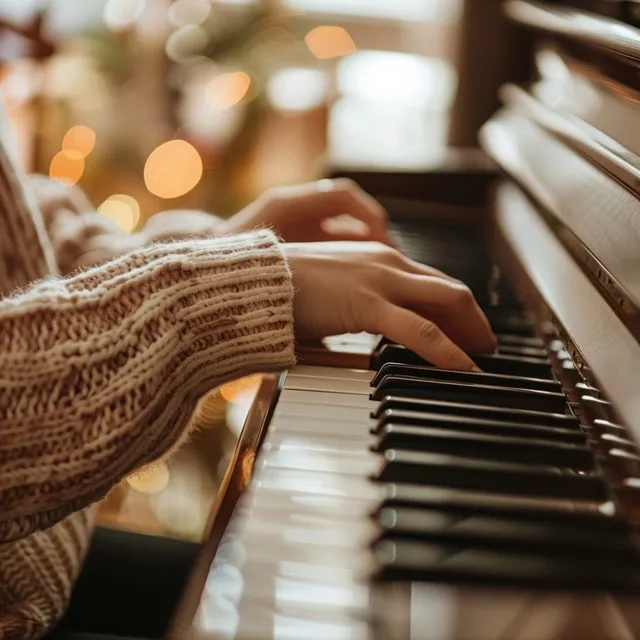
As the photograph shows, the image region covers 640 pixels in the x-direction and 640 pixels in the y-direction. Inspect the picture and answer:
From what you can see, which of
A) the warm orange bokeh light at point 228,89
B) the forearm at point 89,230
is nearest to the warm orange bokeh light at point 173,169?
the warm orange bokeh light at point 228,89

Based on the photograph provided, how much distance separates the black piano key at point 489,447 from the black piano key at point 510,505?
0.04m

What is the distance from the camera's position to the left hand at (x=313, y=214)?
3.07 ft

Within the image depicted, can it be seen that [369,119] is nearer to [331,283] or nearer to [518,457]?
[331,283]

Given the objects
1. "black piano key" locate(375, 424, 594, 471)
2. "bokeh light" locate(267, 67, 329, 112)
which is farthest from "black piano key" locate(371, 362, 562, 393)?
"bokeh light" locate(267, 67, 329, 112)

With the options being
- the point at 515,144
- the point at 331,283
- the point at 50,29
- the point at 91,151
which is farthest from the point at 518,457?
the point at 50,29

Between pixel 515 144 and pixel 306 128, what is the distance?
112cm

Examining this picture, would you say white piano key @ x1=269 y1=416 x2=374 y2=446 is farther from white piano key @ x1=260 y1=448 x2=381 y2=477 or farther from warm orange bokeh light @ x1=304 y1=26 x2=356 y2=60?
warm orange bokeh light @ x1=304 y1=26 x2=356 y2=60

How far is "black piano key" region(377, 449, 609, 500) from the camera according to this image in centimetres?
48

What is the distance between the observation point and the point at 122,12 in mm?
2109

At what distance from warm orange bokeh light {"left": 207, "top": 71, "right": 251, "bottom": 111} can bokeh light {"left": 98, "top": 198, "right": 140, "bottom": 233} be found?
11.4 inches

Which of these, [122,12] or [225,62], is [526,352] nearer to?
[225,62]

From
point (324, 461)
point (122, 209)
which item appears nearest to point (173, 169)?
point (122, 209)

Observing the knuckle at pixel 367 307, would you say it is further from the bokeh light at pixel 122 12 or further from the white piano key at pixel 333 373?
the bokeh light at pixel 122 12

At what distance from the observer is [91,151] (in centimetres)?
196
